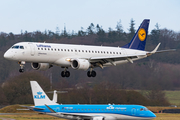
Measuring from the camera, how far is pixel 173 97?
73.0 m

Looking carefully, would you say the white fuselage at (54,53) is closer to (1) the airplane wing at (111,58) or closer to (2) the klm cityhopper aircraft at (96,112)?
(1) the airplane wing at (111,58)

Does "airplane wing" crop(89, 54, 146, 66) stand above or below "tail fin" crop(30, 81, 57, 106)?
above

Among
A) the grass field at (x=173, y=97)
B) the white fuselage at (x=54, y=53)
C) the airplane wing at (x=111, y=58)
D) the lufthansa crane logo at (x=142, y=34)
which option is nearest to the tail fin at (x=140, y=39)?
the lufthansa crane logo at (x=142, y=34)

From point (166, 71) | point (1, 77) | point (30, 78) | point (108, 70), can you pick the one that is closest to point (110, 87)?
point (108, 70)

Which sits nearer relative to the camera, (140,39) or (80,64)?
(80,64)

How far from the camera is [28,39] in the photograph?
148 meters

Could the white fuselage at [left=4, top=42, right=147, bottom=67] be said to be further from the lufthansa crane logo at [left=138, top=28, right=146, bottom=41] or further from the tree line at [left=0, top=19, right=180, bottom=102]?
the tree line at [left=0, top=19, right=180, bottom=102]

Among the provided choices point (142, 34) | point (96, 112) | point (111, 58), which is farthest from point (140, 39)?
point (96, 112)

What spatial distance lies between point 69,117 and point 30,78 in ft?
116

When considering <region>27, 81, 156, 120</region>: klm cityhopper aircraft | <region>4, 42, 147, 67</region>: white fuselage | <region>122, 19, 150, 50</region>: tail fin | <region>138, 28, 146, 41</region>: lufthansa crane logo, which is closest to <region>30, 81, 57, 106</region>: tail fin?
<region>27, 81, 156, 120</region>: klm cityhopper aircraft

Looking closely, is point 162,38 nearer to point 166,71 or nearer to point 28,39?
point 28,39

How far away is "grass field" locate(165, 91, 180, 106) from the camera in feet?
228

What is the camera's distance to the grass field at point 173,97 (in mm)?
69438

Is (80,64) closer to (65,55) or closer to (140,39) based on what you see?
(65,55)
